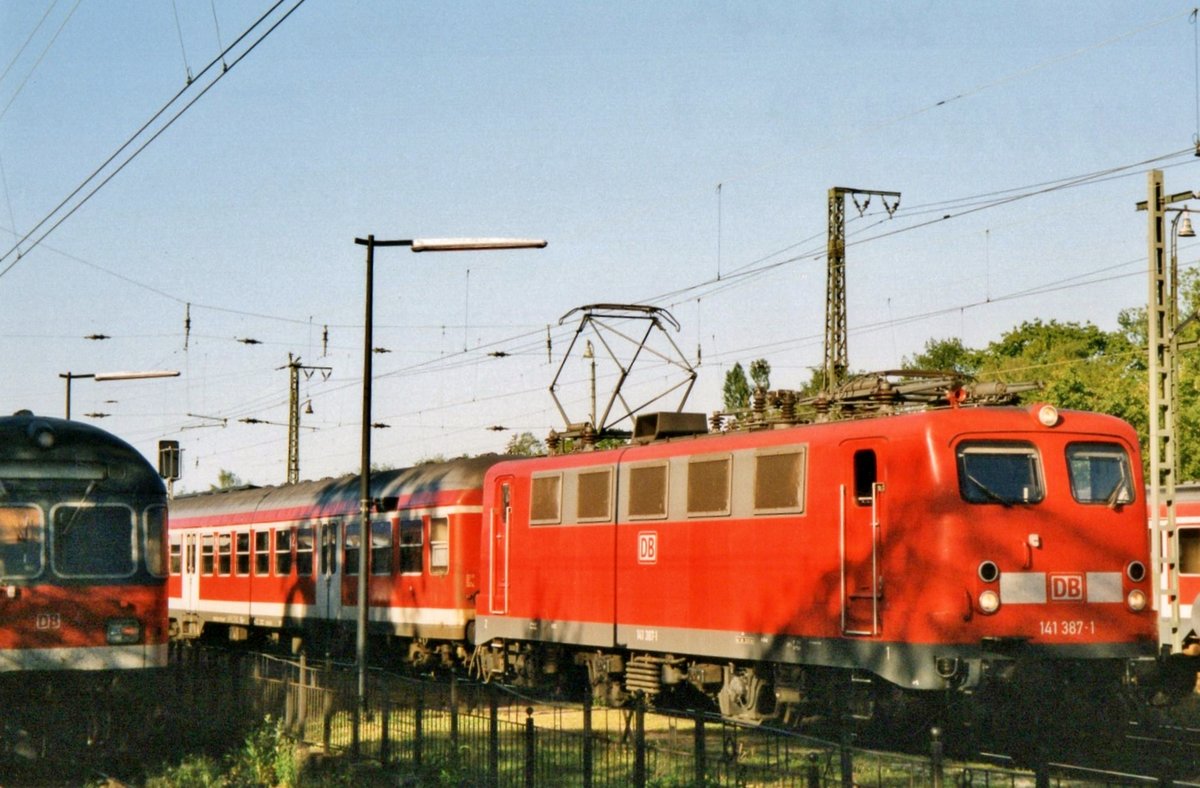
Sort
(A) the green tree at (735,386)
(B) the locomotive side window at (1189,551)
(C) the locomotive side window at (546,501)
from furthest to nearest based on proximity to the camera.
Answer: (A) the green tree at (735,386) → (B) the locomotive side window at (1189,551) → (C) the locomotive side window at (546,501)

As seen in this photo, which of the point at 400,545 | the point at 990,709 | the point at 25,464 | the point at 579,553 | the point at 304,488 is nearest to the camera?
the point at 990,709

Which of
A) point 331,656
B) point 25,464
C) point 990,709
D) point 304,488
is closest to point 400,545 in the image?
point 331,656

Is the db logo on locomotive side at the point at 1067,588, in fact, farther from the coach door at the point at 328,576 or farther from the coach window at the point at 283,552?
the coach window at the point at 283,552

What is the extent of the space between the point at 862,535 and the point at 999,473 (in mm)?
1556

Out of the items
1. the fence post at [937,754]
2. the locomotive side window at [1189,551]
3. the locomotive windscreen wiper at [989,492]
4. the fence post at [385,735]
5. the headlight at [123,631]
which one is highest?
the locomotive windscreen wiper at [989,492]

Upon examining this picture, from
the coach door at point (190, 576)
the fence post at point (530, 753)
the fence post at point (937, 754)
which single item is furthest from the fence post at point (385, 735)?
the coach door at point (190, 576)

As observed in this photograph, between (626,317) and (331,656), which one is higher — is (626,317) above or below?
above

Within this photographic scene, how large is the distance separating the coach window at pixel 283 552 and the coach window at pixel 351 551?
3.53 metres

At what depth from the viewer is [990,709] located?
1620 centimetres

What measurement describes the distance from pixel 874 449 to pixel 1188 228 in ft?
48.4

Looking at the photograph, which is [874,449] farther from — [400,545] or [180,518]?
[180,518]

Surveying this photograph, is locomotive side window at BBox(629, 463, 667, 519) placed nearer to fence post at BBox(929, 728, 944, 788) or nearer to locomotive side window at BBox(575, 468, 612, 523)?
locomotive side window at BBox(575, 468, 612, 523)

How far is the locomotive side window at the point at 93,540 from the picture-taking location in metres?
18.7

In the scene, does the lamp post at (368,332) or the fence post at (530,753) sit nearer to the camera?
the fence post at (530,753)
